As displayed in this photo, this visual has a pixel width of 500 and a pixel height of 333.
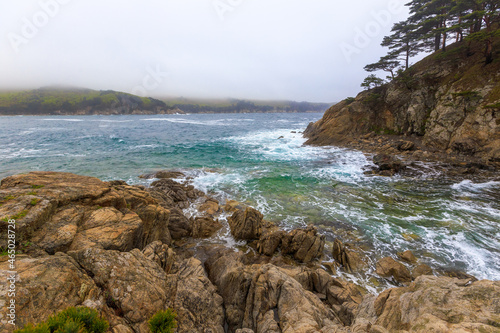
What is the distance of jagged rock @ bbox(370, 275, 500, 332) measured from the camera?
17.7ft

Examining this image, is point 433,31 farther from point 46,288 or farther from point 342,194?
point 46,288

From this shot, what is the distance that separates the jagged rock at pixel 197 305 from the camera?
24.3ft

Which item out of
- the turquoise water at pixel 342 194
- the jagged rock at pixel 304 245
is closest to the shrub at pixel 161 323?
the jagged rock at pixel 304 245

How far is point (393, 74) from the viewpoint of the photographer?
1907 inches

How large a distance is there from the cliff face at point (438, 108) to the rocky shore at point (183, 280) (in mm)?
30581

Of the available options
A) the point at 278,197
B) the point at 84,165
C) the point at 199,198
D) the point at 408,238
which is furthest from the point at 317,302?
the point at 84,165

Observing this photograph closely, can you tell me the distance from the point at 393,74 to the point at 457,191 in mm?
37697

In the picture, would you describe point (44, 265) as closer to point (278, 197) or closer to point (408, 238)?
point (278, 197)

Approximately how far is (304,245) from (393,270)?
5.44m

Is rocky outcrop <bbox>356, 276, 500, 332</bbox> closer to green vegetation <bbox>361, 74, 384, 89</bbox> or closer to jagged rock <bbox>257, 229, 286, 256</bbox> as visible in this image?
jagged rock <bbox>257, 229, 286, 256</bbox>

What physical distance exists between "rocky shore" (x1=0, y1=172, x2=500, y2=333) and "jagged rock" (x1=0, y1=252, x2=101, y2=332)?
0.03 metres

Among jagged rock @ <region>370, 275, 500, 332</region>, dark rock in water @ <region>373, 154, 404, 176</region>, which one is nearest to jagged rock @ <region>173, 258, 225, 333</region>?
jagged rock @ <region>370, 275, 500, 332</region>

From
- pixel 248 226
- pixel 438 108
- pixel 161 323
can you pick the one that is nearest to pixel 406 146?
pixel 438 108

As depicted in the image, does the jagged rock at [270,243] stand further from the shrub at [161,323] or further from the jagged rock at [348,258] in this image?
the shrub at [161,323]
